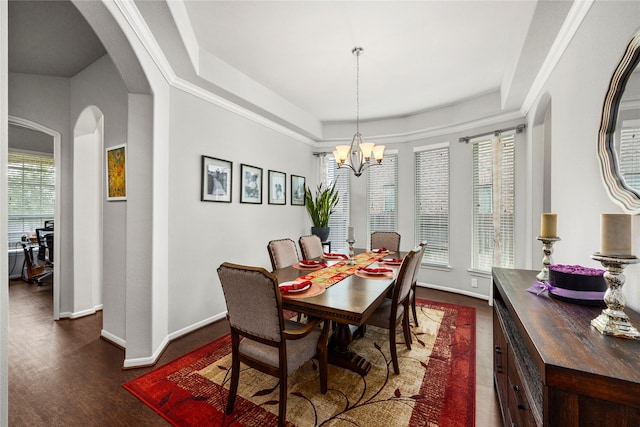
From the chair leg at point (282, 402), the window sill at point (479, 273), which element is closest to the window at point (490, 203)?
the window sill at point (479, 273)

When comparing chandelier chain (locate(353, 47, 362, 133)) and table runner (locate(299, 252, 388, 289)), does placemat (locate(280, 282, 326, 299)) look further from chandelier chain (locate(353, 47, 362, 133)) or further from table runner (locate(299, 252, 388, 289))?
chandelier chain (locate(353, 47, 362, 133))

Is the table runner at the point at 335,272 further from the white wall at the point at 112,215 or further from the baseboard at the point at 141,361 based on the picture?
the white wall at the point at 112,215

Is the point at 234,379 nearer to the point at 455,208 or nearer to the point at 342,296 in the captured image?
the point at 342,296

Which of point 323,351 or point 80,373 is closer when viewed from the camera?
point 323,351

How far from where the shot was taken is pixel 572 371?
0.72m

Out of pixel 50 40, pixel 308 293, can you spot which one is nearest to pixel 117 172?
pixel 50 40

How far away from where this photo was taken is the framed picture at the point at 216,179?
3074mm

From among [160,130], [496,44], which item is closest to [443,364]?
[496,44]

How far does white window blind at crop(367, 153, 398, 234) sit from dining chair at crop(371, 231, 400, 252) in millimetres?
947

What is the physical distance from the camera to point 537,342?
866 mm

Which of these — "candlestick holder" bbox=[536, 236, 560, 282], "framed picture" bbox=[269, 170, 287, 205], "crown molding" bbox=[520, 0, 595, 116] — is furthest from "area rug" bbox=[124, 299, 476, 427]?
"crown molding" bbox=[520, 0, 595, 116]

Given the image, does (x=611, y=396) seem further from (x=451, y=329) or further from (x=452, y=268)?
Result: (x=452, y=268)

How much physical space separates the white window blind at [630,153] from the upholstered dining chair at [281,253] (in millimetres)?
2525

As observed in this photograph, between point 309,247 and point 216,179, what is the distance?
1.41m
